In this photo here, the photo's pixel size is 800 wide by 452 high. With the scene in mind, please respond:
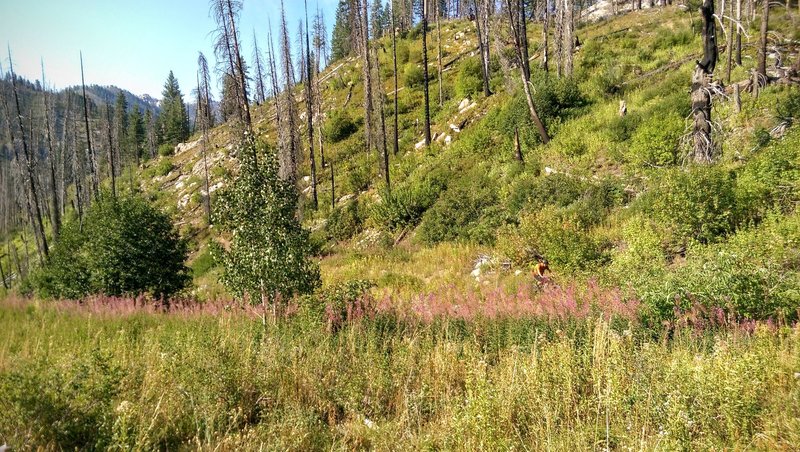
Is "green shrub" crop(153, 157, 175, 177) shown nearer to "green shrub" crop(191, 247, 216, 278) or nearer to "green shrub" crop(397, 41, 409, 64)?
"green shrub" crop(191, 247, 216, 278)

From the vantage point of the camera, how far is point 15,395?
2.87 m

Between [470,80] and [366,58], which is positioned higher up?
[366,58]

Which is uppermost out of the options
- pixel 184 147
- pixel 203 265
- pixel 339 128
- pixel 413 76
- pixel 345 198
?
pixel 413 76

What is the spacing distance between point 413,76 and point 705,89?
31.7 m

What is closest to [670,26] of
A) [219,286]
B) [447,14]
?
[219,286]

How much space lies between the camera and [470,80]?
28.8m

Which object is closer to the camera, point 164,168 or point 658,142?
point 658,142

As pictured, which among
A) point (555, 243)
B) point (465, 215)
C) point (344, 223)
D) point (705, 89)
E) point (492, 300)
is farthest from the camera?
point (344, 223)

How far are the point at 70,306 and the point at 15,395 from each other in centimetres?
612

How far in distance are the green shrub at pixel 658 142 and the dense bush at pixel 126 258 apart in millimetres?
14052

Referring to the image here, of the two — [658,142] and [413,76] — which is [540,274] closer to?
[658,142]

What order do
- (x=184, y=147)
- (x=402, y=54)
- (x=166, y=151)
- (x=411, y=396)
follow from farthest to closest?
1. (x=166, y=151)
2. (x=184, y=147)
3. (x=402, y=54)
4. (x=411, y=396)

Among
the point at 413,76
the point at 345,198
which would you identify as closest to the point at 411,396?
the point at 345,198

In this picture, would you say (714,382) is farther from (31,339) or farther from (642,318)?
(31,339)
